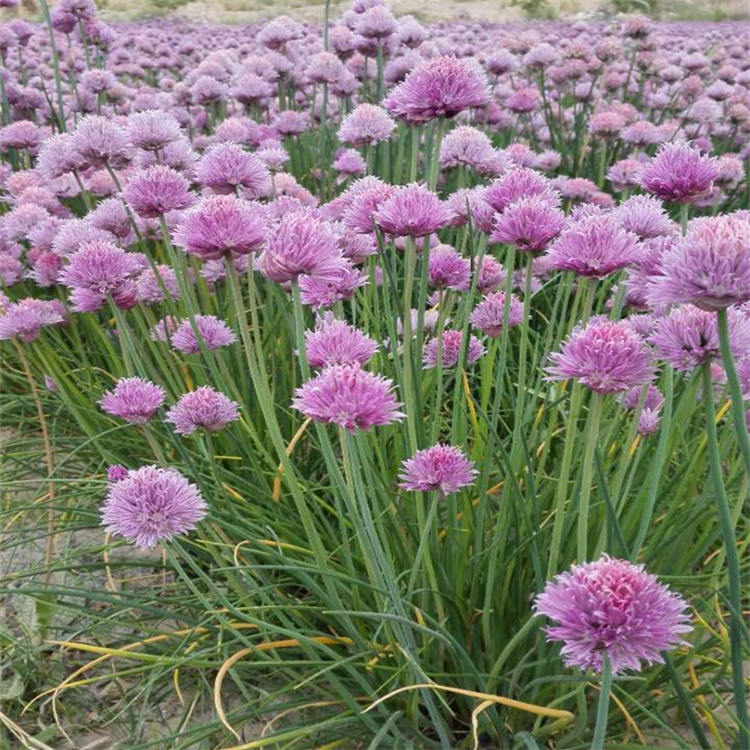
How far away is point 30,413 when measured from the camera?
2250 millimetres

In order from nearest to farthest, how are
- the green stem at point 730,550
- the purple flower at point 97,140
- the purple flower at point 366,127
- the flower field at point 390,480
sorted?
1. the green stem at point 730,550
2. the flower field at point 390,480
3. the purple flower at point 97,140
4. the purple flower at point 366,127

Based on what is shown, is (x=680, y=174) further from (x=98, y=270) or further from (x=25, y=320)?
(x=25, y=320)

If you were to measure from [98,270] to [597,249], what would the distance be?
34.3 inches

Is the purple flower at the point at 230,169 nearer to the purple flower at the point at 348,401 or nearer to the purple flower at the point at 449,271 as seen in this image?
the purple flower at the point at 449,271

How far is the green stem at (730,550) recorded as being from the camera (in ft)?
2.64

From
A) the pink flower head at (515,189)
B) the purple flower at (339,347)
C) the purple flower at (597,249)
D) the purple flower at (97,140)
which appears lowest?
the purple flower at (339,347)

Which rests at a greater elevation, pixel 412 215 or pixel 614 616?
pixel 412 215

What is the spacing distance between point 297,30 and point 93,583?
2322 millimetres

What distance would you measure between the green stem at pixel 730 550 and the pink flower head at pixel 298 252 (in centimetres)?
44

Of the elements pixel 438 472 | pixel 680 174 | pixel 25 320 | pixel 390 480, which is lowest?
pixel 390 480

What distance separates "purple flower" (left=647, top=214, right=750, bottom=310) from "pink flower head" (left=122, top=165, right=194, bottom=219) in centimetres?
91

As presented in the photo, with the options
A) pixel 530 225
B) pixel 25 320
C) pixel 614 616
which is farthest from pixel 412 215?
pixel 25 320

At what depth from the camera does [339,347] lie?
40.2 inches

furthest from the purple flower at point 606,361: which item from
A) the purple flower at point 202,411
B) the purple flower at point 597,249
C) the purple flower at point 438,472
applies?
the purple flower at point 202,411
